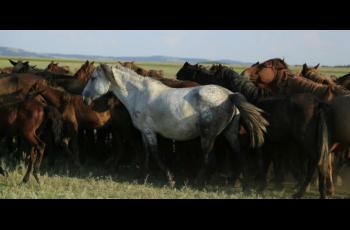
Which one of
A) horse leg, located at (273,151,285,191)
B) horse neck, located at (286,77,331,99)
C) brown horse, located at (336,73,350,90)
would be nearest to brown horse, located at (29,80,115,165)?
horse leg, located at (273,151,285,191)

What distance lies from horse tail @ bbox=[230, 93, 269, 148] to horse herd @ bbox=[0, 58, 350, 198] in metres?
0.02

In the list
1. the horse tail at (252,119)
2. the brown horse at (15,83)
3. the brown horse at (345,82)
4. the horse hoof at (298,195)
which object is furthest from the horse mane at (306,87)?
the brown horse at (15,83)

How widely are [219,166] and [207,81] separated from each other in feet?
7.17

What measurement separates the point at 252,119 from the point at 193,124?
966 millimetres

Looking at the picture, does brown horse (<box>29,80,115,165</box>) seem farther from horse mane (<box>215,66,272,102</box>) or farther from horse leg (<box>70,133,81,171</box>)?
horse mane (<box>215,66,272,102</box>)

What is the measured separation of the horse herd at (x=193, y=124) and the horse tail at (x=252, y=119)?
16 mm

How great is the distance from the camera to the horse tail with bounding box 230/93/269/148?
23.3ft

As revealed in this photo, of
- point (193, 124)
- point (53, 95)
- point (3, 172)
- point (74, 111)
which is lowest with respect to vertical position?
point (3, 172)

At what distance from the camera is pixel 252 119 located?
7094 millimetres

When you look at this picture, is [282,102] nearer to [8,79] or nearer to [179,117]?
[179,117]

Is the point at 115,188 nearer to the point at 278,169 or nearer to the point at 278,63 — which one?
the point at 278,169

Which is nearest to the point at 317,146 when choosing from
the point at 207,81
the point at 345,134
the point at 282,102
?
the point at 345,134

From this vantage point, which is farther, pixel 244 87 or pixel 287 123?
pixel 244 87

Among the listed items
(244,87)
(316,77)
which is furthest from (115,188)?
(316,77)
